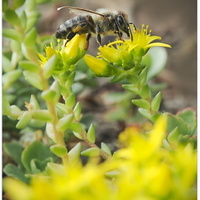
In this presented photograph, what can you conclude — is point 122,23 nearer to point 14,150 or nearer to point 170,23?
point 14,150

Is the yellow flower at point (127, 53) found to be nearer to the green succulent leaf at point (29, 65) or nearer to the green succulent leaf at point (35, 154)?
the green succulent leaf at point (29, 65)

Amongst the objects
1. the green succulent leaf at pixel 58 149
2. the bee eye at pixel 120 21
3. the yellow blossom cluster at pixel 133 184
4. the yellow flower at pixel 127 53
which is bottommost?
the green succulent leaf at pixel 58 149

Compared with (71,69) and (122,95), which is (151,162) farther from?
(122,95)

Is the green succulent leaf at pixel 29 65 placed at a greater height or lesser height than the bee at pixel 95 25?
lesser

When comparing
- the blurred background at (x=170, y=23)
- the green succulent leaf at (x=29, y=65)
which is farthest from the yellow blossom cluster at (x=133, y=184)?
the blurred background at (x=170, y=23)

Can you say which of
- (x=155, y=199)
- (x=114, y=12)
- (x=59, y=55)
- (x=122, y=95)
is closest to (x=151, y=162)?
(x=155, y=199)
